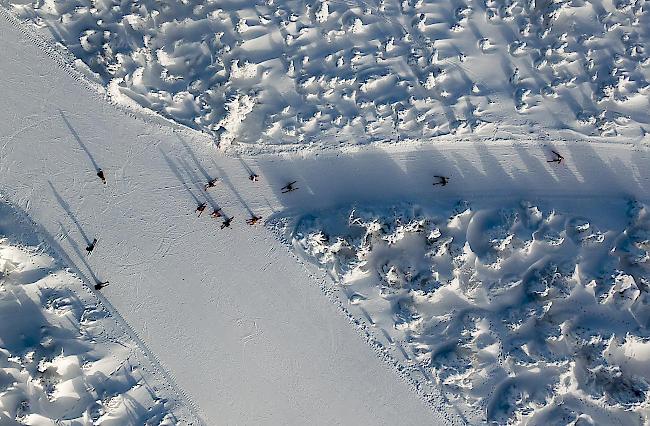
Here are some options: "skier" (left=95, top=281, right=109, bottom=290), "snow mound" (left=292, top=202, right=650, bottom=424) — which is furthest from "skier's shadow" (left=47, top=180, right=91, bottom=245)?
"snow mound" (left=292, top=202, right=650, bottom=424)

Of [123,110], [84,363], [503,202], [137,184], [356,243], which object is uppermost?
[123,110]

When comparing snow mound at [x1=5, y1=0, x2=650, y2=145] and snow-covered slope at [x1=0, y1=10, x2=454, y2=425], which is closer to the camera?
snow-covered slope at [x1=0, y1=10, x2=454, y2=425]

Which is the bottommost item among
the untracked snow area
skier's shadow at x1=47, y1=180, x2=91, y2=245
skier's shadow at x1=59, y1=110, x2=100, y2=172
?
the untracked snow area

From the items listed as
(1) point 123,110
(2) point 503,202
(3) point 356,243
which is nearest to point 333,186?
(3) point 356,243

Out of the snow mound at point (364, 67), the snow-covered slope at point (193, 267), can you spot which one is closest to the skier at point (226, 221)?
the snow-covered slope at point (193, 267)

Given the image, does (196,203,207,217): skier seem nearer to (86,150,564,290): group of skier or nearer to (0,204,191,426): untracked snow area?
(86,150,564,290): group of skier

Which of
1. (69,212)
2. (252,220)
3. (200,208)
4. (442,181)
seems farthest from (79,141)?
(442,181)

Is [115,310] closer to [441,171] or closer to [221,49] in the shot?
[221,49]
